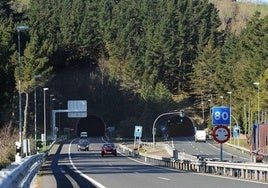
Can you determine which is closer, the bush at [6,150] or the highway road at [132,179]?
the highway road at [132,179]

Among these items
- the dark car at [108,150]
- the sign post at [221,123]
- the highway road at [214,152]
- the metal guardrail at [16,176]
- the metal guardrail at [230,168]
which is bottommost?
the highway road at [214,152]

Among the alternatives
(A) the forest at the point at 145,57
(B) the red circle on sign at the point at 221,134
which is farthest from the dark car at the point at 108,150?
(A) the forest at the point at 145,57

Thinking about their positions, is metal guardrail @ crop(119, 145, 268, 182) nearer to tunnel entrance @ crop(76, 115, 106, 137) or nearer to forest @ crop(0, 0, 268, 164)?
forest @ crop(0, 0, 268, 164)

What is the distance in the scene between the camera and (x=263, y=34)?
113 meters

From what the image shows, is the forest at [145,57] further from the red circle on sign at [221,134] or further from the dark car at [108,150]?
the red circle on sign at [221,134]

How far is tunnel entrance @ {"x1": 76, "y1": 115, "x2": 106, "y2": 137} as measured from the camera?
146125 mm

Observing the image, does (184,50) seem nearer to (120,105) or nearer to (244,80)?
(120,105)

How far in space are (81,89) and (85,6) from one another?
2547 centimetres

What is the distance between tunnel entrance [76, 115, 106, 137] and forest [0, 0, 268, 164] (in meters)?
8.22

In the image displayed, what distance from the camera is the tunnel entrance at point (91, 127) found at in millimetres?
→ 146125

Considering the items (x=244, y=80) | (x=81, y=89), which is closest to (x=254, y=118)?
(x=244, y=80)

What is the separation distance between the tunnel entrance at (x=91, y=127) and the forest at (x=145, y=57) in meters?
8.22

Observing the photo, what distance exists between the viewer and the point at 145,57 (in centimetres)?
14150

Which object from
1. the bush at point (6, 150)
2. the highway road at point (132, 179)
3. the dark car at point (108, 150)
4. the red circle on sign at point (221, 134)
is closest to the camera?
the highway road at point (132, 179)
